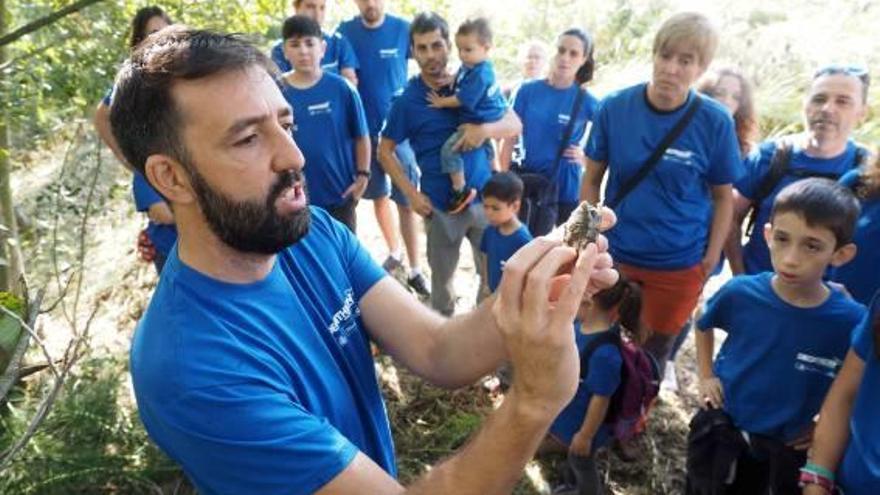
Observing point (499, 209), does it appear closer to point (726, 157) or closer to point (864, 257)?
point (726, 157)

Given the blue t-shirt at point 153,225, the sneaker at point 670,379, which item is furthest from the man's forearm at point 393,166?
the sneaker at point 670,379

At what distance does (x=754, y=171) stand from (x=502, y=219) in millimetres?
1473

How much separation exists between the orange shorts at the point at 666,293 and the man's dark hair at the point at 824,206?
3.35ft

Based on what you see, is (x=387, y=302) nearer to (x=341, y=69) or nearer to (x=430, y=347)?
(x=430, y=347)

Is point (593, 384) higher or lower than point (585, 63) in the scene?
lower

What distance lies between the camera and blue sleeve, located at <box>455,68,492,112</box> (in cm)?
457

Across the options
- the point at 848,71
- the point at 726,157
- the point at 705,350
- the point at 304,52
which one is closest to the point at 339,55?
the point at 304,52

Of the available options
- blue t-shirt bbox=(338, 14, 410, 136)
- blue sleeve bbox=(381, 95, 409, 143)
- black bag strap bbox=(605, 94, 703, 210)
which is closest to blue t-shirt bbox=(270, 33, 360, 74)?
blue t-shirt bbox=(338, 14, 410, 136)

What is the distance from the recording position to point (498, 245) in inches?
166

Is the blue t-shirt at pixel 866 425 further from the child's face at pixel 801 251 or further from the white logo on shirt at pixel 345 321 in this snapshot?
the white logo on shirt at pixel 345 321

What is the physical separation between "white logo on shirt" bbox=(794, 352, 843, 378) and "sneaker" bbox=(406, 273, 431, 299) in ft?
11.2

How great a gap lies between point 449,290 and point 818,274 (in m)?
2.76

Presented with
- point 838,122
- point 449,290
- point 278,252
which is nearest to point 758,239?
point 838,122

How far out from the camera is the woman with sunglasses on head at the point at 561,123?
5.16 metres
